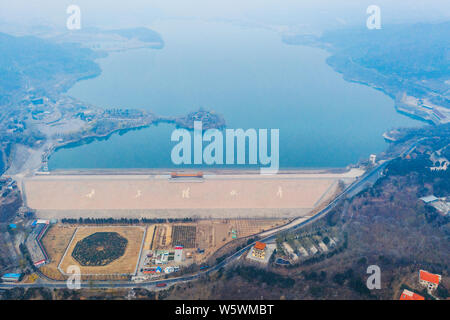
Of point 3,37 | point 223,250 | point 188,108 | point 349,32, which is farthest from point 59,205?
point 349,32

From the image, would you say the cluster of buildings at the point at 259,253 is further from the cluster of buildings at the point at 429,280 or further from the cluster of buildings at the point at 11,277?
the cluster of buildings at the point at 11,277

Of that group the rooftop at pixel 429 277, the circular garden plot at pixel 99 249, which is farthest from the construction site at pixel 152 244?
the rooftop at pixel 429 277

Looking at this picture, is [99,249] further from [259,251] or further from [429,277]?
Answer: [429,277]

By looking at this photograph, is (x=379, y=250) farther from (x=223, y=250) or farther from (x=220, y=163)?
(x=220, y=163)

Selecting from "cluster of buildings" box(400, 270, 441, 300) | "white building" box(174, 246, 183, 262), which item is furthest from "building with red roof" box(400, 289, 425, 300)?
"white building" box(174, 246, 183, 262)

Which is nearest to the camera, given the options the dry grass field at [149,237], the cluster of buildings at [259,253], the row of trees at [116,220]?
the cluster of buildings at [259,253]

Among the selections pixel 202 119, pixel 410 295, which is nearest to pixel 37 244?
pixel 410 295

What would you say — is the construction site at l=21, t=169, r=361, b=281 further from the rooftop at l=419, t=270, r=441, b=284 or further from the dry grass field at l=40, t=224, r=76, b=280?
the rooftop at l=419, t=270, r=441, b=284
